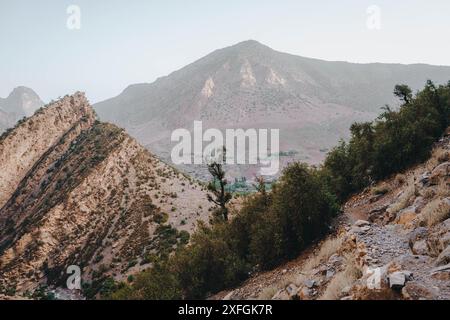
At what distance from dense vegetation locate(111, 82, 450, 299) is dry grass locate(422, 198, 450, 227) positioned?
5.46 meters

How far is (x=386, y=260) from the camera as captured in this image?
30.0 ft

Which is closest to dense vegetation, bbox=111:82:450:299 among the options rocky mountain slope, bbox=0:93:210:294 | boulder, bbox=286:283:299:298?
boulder, bbox=286:283:299:298

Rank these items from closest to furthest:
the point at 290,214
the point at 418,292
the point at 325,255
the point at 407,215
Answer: the point at 418,292
the point at 325,255
the point at 407,215
the point at 290,214

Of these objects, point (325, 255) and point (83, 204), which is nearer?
point (325, 255)

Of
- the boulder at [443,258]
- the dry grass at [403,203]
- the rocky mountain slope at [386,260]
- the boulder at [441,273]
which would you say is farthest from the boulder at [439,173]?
the boulder at [441,273]

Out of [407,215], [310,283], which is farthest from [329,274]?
[407,215]

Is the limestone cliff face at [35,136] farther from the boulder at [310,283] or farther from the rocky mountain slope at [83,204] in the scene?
the boulder at [310,283]

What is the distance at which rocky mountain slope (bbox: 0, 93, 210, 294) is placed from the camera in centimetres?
3994

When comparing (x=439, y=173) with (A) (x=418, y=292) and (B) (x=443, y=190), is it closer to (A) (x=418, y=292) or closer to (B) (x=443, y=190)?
(B) (x=443, y=190)

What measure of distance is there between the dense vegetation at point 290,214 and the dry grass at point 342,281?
6.01 metres

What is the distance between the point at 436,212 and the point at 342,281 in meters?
4.17

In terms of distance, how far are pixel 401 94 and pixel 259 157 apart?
16522 cm

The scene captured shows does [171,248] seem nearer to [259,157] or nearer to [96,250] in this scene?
[96,250]
